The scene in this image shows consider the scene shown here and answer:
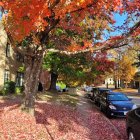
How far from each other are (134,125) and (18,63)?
94.6 feet

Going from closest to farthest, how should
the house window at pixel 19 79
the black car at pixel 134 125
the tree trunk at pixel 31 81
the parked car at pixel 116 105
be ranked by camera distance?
the black car at pixel 134 125 → the tree trunk at pixel 31 81 → the parked car at pixel 116 105 → the house window at pixel 19 79

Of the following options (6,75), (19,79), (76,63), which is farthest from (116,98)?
(19,79)

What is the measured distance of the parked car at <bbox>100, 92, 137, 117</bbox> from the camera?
60.0 feet

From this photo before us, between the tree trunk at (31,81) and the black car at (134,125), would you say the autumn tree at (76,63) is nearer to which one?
the tree trunk at (31,81)

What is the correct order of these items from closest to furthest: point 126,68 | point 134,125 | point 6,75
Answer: point 134,125 → point 6,75 → point 126,68

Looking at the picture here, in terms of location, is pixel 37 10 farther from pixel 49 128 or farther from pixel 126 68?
pixel 126 68

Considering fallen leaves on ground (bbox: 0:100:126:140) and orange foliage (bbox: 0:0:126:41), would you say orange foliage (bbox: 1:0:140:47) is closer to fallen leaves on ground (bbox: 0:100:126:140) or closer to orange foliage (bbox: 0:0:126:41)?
orange foliage (bbox: 0:0:126:41)

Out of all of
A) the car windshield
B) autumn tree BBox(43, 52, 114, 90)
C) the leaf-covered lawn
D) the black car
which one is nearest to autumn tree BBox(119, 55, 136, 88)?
autumn tree BBox(43, 52, 114, 90)

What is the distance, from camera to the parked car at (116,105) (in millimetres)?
18281

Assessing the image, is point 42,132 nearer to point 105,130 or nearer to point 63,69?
point 105,130

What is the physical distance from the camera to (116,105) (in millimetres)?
18828

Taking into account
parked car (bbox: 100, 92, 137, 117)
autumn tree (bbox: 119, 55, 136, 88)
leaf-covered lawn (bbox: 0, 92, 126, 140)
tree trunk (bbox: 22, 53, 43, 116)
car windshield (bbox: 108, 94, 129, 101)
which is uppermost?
autumn tree (bbox: 119, 55, 136, 88)

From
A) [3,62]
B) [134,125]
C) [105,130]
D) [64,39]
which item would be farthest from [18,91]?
[134,125]

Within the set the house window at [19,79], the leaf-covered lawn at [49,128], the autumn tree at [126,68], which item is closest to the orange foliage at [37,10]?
the leaf-covered lawn at [49,128]
